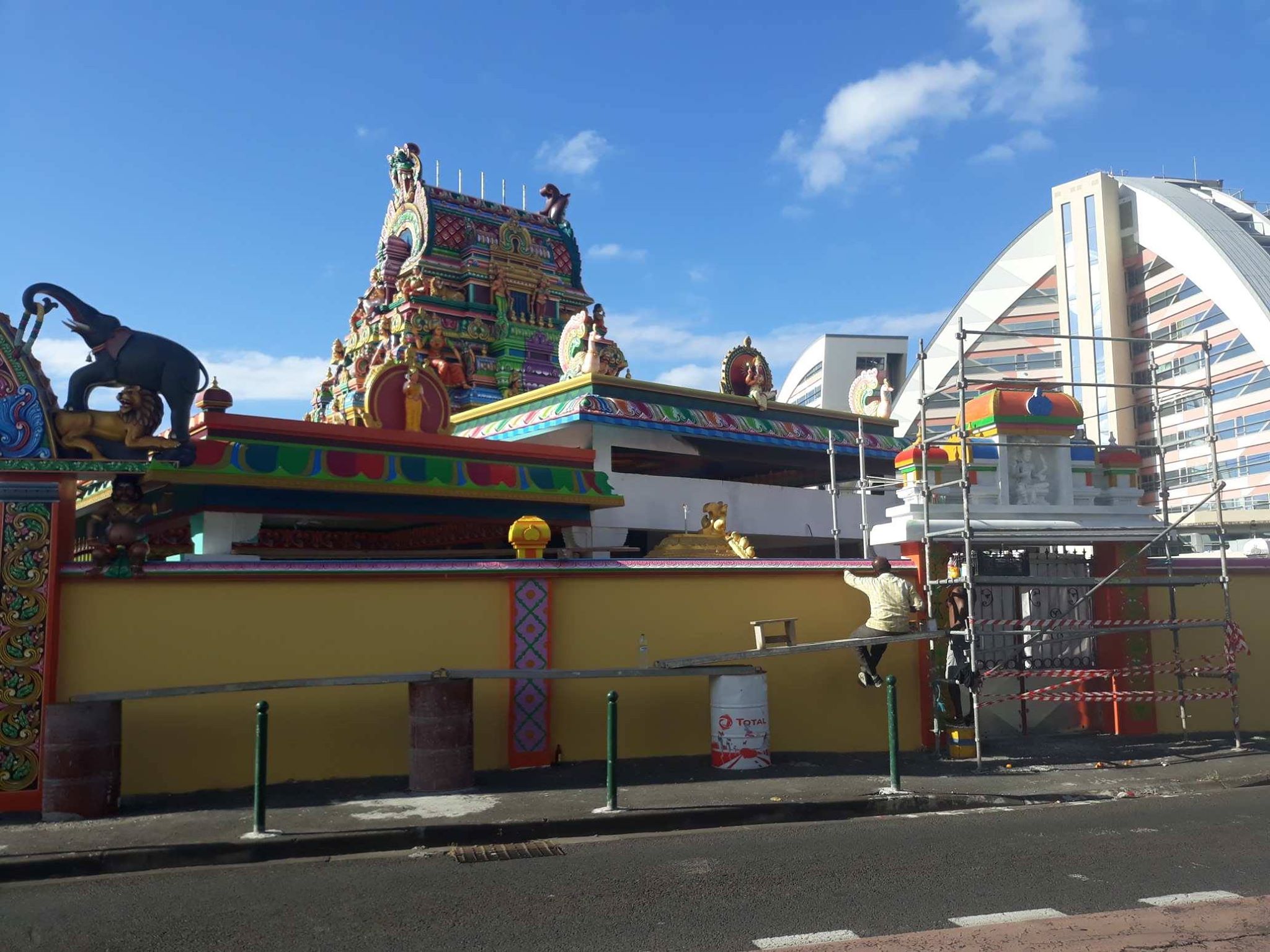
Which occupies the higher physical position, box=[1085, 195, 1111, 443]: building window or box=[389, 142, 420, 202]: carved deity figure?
box=[1085, 195, 1111, 443]: building window

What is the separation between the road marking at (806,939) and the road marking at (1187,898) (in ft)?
6.32

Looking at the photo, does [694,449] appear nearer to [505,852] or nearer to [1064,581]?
[1064,581]

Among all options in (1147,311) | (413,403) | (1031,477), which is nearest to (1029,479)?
(1031,477)

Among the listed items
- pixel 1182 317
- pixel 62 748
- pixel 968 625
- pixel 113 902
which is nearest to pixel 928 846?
pixel 968 625

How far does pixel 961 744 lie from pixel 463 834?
597cm

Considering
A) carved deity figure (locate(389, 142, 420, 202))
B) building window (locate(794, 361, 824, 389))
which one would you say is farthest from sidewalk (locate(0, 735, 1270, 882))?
building window (locate(794, 361, 824, 389))

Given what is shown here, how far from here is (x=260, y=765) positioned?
7910mm

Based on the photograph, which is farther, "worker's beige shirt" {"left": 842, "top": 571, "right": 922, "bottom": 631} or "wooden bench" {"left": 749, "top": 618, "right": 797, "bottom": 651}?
"worker's beige shirt" {"left": 842, "top": 571, "right": 922, "bottom": 631}

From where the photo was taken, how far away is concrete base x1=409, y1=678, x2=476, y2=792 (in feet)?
31.3

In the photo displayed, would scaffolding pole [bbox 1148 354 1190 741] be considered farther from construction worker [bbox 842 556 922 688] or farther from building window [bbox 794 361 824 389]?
building window [bbox 794 361 824 389]

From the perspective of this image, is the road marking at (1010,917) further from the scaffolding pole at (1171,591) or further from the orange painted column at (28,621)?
the orange painted column at (28,621)

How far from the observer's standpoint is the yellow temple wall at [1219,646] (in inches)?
514

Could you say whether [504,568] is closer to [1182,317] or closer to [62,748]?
[62,748]

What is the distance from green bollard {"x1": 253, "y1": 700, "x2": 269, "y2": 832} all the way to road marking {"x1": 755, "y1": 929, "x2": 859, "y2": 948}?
13.5 ft
